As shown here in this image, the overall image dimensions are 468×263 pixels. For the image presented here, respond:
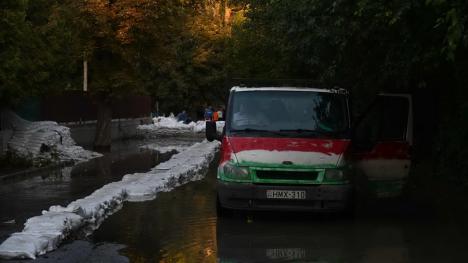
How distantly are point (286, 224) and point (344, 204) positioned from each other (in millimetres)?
921

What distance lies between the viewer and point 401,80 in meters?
13.5

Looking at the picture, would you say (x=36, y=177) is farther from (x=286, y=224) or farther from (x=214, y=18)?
(x=214, y=18)

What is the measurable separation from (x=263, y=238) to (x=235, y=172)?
4.38 feet

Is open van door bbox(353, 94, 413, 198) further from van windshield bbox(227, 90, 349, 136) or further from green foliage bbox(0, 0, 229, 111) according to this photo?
green foliage bbox(0, 0, 229, 111)

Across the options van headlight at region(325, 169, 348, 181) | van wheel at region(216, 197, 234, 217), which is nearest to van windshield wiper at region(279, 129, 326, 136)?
van headlight at region(325, 169, 348, 181)

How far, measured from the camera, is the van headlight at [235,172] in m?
11.2

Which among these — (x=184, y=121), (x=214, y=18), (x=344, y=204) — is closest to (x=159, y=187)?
(x=344, y=204)

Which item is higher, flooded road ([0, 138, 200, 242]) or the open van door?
the open van door

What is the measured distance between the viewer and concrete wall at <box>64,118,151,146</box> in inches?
1344

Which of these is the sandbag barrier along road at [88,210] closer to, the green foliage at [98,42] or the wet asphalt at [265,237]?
the wet asphalt at [265,237]

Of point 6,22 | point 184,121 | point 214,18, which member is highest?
point 214,18

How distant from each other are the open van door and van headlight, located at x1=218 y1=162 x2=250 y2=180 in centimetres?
244

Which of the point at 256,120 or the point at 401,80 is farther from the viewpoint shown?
the point at 401,80

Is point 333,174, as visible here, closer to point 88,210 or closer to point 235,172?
point 235,172
